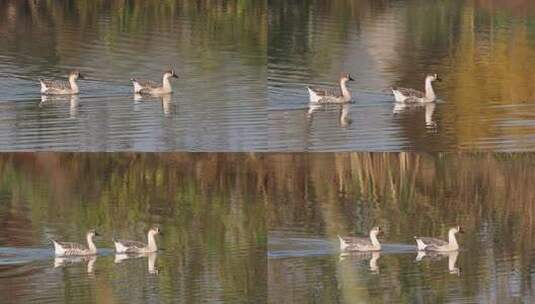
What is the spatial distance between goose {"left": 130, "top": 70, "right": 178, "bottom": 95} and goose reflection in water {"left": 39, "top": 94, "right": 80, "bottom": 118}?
44cm

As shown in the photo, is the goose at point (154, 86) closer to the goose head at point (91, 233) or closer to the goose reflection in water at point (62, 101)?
the goose reflection in water at point (62, 101)

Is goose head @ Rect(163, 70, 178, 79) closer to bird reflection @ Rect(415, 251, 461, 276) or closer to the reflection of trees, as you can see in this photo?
the reflection of trees

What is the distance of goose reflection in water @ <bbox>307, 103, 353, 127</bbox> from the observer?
43.6 feet

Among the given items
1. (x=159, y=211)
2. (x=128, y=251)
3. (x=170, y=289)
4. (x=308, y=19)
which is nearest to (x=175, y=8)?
(x=308, y=19)

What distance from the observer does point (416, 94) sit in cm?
1410

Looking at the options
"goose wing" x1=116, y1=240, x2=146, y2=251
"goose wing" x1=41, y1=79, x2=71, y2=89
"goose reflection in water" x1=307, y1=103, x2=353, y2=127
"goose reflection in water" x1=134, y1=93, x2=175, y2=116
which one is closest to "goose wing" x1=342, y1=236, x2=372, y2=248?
"goose reflection in water" x1=307, y1=103, x2=353, y2=127

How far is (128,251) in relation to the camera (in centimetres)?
1335

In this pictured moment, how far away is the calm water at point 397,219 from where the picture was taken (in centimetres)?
1252

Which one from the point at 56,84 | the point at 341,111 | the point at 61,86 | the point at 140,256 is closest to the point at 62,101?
the point at 61,86

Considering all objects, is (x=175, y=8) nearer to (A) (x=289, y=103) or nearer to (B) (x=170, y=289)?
(A) (x=289, y=103)

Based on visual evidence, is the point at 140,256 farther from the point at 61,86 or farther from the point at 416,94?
the point at 416,94

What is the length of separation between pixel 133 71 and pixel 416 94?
222cm

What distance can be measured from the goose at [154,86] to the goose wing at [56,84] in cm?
46

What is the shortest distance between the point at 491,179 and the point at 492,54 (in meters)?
1.43
